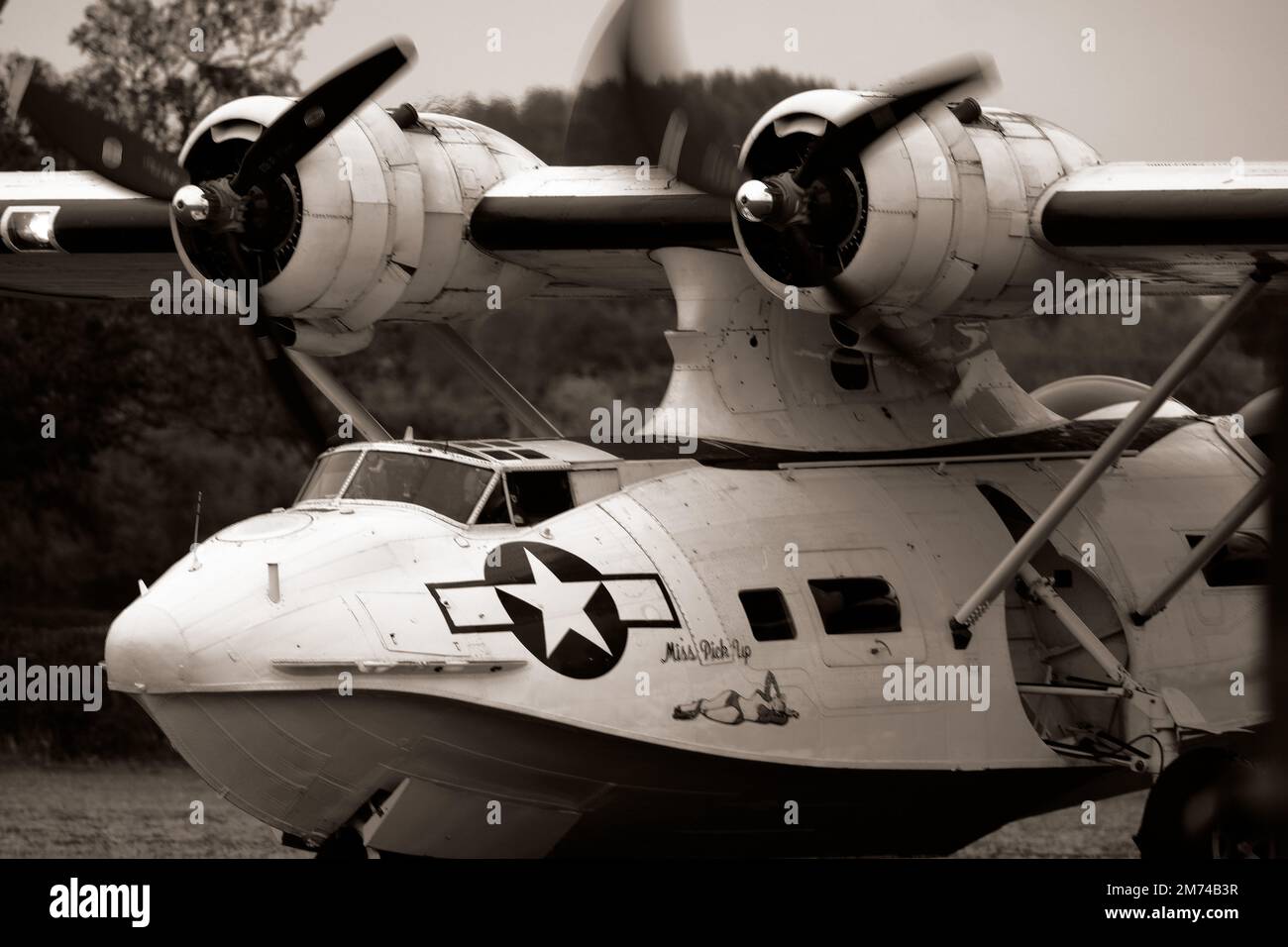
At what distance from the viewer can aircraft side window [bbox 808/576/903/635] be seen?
1182 cm

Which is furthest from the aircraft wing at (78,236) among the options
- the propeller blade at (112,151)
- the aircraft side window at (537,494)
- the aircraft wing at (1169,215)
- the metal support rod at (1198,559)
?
the metal support rod at (1198,559)

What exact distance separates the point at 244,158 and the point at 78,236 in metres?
2.08

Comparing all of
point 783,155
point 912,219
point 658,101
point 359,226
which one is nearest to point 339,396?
point 359,226

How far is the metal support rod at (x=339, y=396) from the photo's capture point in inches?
524

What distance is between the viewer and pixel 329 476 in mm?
12008

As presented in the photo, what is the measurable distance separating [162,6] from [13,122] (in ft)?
7.31

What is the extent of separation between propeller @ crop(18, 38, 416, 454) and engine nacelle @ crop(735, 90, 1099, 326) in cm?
216

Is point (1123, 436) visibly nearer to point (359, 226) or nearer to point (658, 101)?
point (658, 101)

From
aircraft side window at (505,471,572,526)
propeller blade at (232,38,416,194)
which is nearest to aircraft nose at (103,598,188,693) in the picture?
aircraft side window at (505,471,572,526)

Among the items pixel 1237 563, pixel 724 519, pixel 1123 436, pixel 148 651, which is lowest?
pixel 148 651

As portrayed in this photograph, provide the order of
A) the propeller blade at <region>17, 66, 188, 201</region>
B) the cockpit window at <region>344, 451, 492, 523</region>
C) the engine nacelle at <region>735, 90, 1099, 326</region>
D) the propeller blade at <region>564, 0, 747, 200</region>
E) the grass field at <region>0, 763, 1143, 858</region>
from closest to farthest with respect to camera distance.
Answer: the cockpit window at <region>344, 451, 492, 523</region>
the engine nacelle at <region>735, 90, 1099, 326</region>
the propeller blade at <region>564, 0, 747, 200</region>
the propeller blade at <region>17, 66, 188, 201</region>
the grass field at <region>0, 763, 1143, 858</region>

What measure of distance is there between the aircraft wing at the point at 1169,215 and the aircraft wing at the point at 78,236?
17.7 feet

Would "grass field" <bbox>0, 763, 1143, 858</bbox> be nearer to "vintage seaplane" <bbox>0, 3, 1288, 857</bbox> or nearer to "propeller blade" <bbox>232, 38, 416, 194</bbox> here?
"vintage seaplane" <bbox>0, 3, 1288, 857</bbox>

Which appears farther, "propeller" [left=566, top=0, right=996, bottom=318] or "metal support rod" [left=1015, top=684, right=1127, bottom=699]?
"metal support rod" [left=1015, top=684, right=1127, bottom=699]
